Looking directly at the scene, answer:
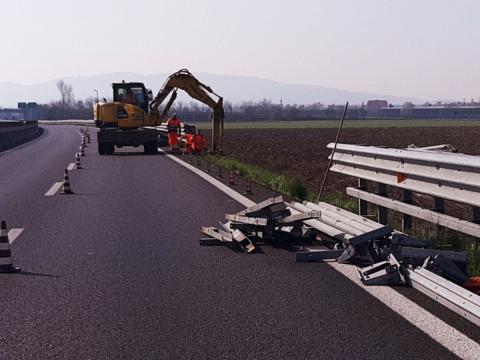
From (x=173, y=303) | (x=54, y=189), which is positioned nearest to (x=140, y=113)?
(x=54, y=189)

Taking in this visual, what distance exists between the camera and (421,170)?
8.62m

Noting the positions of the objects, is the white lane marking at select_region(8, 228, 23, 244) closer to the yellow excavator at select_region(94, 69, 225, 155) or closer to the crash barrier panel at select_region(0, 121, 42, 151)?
the yellow excavator at select_region(94, 69, 225, 155)

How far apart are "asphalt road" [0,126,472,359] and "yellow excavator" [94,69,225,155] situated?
19.6 meters

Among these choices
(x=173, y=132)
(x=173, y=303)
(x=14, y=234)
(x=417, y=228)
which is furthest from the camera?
(x=173, y=132)

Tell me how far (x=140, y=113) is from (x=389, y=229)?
25.0m

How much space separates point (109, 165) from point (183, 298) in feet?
63.1

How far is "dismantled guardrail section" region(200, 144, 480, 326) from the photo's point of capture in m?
6.87

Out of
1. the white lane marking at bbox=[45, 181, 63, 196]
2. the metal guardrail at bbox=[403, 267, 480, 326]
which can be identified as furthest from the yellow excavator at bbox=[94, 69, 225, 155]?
the metal guardrail at bbox=[403, 267, 480, 326]

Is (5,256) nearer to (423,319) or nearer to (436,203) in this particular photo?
(423,319)

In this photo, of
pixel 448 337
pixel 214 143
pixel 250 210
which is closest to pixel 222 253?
pixel 250 210

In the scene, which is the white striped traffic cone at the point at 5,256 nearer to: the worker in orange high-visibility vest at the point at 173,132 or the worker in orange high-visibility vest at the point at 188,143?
the worker in orange high-visibility vest at the point at 188,143

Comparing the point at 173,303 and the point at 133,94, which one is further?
the point at 133,94

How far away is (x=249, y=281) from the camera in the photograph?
7.34 metres

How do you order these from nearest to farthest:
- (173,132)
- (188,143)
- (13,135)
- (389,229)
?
(389,229) → (188,143) → (173,132) → (13,135)
